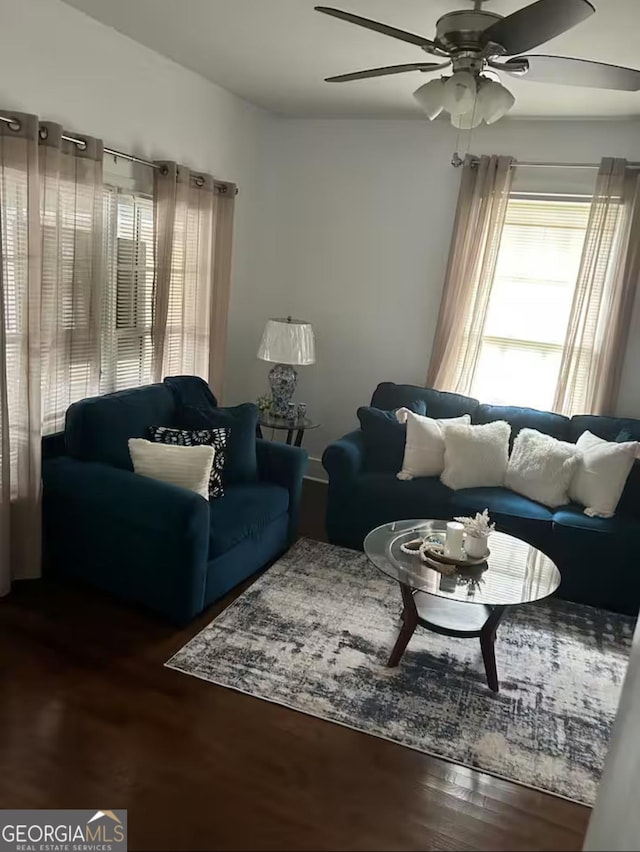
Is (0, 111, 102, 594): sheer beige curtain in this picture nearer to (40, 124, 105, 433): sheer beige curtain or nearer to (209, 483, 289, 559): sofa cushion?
(40, 124, 105, 433): sheer beige curtain

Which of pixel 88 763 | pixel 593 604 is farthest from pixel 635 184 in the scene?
pixel 88 763

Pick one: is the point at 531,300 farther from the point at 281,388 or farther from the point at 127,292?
the point at 127,292

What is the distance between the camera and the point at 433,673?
2.72m

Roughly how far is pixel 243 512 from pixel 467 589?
47.4 inches

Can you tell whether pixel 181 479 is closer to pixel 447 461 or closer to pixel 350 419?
pixel 447 461

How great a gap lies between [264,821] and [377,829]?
1.14ft

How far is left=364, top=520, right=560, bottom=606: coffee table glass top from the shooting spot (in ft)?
8.28

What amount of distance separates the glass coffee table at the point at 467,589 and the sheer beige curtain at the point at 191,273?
1.94 metres

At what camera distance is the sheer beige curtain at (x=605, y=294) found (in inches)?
155

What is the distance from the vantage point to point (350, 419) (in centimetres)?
500

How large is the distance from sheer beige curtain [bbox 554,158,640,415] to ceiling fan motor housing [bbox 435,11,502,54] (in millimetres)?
1992

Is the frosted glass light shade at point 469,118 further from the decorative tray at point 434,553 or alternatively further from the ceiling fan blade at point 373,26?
the decorative tray at point 434,553

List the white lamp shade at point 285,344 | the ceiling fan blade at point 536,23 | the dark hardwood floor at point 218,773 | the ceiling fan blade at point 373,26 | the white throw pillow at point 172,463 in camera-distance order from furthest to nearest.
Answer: the white lamp shade at point 285,344 < the white throw pillow at point 172,463 < the ceiling fan blade at point 373,26 < the dark hardwood floor at point 218,773 < the ceiling fan blade at point 536,23

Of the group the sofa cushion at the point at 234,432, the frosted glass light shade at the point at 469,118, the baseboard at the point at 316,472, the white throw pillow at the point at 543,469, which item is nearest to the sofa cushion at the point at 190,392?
the sofa cushion at the point at 234,432
